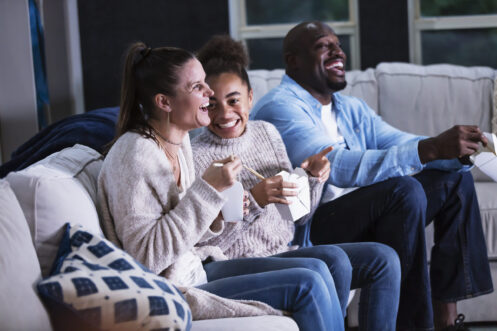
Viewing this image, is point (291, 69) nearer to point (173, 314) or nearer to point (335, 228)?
point (335, 228)

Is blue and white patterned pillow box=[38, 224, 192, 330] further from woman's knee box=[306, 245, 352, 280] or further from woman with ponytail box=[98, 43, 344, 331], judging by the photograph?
woman's knee box=[306, 245, 352, 280]

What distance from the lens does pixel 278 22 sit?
14.2 feet

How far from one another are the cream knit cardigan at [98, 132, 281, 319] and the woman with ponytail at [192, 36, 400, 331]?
0.28 metres

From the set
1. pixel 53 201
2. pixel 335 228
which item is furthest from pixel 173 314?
pixel 335 228

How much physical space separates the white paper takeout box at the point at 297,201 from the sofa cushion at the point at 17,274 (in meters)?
0.77

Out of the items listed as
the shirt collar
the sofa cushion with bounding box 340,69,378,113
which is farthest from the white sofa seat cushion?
the sofa cushion with bounding box 340,69,378,113

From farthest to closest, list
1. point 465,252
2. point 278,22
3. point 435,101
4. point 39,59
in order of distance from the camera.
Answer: point 278,22 → point 39,59 → point 435,101 → point 465,252

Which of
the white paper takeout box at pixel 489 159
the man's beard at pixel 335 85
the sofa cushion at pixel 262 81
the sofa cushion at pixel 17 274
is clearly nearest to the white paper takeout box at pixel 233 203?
the sofa cushion at pixel 17 274

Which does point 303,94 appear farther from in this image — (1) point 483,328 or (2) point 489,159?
(1) point 483,328

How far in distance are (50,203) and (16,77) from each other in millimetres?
1888

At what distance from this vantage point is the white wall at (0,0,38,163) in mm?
3070

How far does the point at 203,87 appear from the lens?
1778 millimetres

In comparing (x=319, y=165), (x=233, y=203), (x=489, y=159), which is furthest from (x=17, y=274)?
(x=489, y=159)

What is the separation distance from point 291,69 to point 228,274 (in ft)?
3.99
